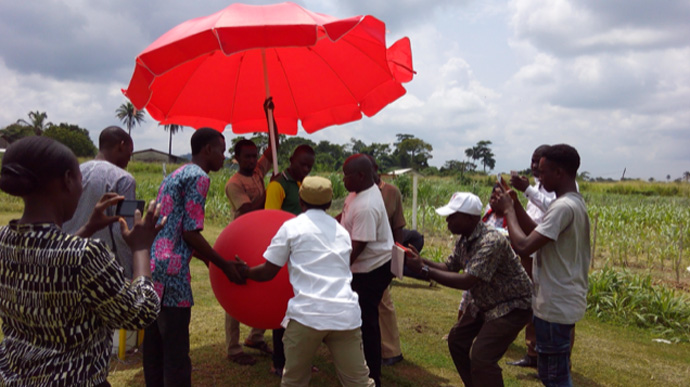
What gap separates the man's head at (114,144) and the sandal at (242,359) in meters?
2.12

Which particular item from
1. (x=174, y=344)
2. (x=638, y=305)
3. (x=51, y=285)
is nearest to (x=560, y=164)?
(x=174, y=344)

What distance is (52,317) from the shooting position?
6.24 feet

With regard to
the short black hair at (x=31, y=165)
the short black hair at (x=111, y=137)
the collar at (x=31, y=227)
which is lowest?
the collar at (x=31, y=227)

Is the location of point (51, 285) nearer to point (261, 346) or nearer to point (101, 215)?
point (101, 215)

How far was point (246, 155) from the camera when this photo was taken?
5.07m

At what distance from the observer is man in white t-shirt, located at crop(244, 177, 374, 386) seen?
122 inches

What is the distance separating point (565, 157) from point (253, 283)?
2.41 metres

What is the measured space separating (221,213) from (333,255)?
15983 millimetres

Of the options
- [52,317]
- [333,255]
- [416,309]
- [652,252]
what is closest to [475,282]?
[333,255]

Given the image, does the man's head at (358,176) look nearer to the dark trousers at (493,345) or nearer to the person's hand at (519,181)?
the person's hand at (519,181)

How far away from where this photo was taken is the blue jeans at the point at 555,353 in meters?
3.55

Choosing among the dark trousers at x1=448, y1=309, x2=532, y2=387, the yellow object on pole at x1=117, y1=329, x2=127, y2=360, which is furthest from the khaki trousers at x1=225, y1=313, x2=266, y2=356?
the dark trousers at x1=448, y1=309, x2=532, y2=387

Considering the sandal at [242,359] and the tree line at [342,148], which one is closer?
the sandal at [242,359]

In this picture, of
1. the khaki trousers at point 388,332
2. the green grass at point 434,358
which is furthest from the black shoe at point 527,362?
the khaki trousers at point 388,332
